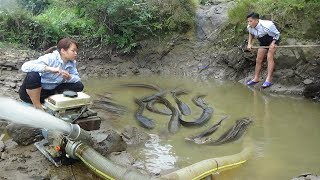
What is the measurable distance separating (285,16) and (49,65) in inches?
294

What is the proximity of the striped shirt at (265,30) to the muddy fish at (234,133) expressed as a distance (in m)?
3.29

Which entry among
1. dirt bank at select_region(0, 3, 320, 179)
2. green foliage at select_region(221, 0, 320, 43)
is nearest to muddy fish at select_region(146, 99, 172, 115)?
dirt bank at select_region(0, 3, 320, 179)

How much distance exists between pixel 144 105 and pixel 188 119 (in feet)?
3.84

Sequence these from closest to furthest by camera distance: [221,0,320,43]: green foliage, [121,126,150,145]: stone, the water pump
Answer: the water pump → [121,126,150,145]: stone → [221,0,320,43]: green foliage

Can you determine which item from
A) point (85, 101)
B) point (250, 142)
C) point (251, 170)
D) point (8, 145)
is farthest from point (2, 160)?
point (250, 142)

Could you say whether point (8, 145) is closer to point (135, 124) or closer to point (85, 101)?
point (85, 101)

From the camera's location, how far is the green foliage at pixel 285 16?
10.0 metres

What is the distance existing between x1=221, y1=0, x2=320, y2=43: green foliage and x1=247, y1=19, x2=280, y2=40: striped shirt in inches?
33.0

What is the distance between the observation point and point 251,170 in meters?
5.34

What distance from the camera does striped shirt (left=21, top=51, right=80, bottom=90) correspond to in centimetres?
517

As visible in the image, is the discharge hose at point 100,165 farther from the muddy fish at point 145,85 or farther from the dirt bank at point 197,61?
the muddy fish at point 145,85

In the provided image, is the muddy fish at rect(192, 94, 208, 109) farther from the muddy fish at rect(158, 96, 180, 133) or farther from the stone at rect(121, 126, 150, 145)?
the stone at rect(121, 126, 150, 145)

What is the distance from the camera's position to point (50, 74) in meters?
5.36

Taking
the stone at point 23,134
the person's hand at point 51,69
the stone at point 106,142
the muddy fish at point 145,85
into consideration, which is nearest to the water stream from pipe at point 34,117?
the stone at point 106,142
